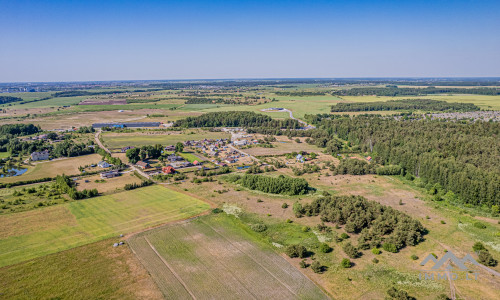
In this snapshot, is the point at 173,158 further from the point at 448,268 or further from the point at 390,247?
the point at 448,268

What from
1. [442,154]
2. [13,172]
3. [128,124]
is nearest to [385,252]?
[442,154]

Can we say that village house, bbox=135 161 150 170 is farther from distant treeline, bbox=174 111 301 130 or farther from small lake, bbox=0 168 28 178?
distant treeline, bbox=174 111 301 130

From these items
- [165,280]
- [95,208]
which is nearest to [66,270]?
[165,280]

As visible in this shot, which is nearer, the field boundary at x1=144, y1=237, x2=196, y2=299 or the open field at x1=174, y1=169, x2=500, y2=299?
the field boundary at x1=144, y1=237, x2=196, y2=299

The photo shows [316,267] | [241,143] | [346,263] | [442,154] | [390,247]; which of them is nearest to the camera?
[316,267]

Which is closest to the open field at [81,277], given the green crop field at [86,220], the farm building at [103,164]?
the green crop field at [86,220]

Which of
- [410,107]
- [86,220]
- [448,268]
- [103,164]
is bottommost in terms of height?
[448,268]

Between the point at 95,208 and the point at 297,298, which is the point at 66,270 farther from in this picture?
the point at 297,298

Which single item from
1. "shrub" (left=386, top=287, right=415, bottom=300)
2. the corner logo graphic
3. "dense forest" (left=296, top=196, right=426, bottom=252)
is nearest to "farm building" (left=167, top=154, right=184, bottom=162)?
"dense forest" (left=296, top=196, right=426, bottom=252)
